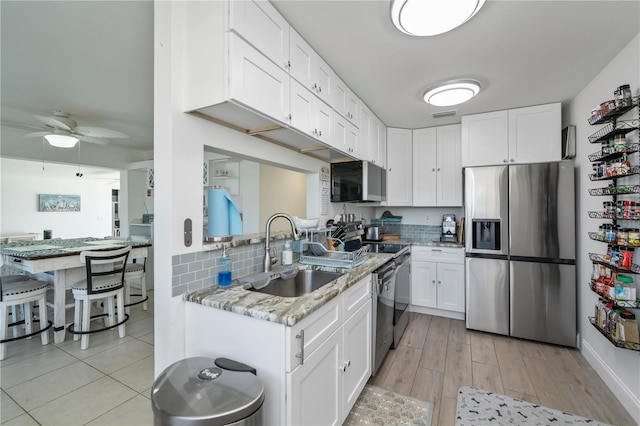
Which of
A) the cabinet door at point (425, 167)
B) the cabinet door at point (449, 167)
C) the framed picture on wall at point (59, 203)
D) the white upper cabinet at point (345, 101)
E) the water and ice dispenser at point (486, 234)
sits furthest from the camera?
the framed picture on wall at point (59, 203)

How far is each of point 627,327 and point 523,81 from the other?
2.05 metres

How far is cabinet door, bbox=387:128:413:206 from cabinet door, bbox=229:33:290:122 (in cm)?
244

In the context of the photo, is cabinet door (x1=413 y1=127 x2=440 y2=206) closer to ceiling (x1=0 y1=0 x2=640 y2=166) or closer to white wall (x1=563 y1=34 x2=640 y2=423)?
ceiling (x1=0 y1=0 x2=640 y2=166)

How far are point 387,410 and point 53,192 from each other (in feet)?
31.9

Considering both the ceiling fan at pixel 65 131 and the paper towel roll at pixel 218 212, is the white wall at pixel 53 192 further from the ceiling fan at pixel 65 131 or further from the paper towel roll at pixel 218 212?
the paper towel roll at pixel 218 212

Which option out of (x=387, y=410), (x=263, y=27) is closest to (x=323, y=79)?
(x=263, y=27)

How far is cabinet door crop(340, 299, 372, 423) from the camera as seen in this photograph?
1651mm

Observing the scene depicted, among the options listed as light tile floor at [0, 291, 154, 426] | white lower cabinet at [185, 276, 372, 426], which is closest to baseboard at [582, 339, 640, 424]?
white lower cabinet at [185, 276, 372, 426]

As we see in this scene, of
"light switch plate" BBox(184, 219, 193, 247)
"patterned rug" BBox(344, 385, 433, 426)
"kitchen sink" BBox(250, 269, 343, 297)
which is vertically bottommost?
"patterned rug" BBox(344, 385, 433, 426)

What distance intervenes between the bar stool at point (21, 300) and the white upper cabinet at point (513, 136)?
190 inches

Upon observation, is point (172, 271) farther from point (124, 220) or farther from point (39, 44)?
point (124, 220)

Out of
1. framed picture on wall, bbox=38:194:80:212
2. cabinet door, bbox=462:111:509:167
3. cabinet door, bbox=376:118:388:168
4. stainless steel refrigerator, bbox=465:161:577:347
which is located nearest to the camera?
stainless steel refrigerator, bbox=465:161:577:347

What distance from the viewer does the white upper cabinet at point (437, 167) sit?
3646 mm

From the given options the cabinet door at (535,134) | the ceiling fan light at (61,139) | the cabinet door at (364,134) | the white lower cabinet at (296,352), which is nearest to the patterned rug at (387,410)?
the white lower cabinet at (296,352)
